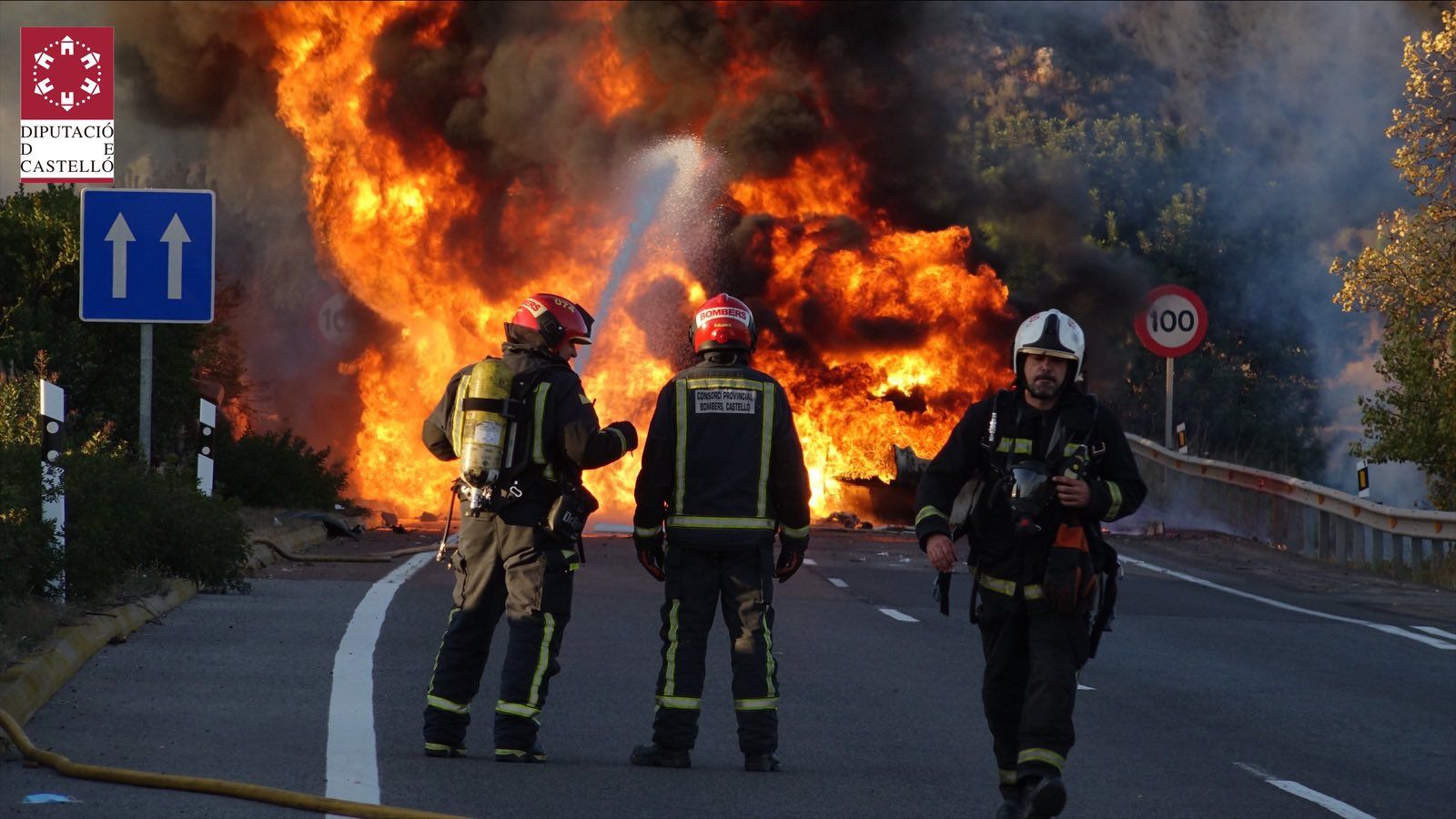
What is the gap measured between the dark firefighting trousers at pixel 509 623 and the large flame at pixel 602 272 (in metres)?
21.9

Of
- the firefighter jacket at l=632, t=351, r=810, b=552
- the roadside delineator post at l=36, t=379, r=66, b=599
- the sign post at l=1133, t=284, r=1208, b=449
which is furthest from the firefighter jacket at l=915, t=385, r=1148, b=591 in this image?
the sign post at l=1133, t=284, r=1208, b=449

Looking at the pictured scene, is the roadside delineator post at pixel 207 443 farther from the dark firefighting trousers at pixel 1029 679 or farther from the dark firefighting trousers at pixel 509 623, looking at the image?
the dark firefighting trousers at pixel 1029 679

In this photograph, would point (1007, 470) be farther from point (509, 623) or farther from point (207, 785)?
point (207, 785)

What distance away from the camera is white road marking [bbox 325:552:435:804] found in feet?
25.3

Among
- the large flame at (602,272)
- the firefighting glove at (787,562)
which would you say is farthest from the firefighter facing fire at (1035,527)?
the large flame at (602,272)

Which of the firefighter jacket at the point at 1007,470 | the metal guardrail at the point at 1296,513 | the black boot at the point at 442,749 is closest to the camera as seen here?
the firefighter jacket at the point at 1007,470

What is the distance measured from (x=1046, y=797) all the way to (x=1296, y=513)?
18413 millimetres

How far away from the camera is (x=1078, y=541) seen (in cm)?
744

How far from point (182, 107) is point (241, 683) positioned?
120ft

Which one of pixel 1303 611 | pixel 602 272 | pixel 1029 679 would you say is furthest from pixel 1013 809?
pixel 602 272

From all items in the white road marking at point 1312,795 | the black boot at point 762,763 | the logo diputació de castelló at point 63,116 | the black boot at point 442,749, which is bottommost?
the white road marking at point 1312,795

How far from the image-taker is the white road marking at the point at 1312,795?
8359mm

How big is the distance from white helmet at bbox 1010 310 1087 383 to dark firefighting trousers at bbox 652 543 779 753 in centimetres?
176

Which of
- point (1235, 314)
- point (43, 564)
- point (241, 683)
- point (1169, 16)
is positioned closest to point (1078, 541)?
point (241, 683)
